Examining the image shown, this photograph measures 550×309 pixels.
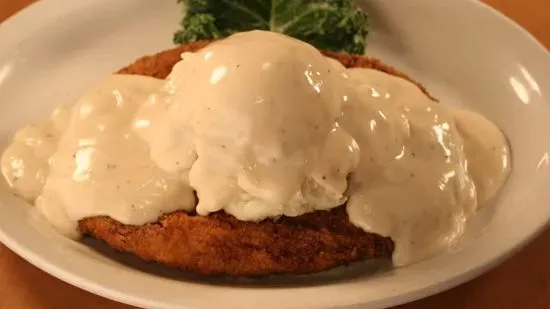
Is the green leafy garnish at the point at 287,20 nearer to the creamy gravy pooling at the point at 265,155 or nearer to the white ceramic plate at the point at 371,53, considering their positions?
the white ceramic plate at the point at 371,53

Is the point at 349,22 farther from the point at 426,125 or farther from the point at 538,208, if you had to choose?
the point at 538,208

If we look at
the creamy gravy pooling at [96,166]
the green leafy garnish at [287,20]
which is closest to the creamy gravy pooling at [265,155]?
the creamy gravy pooling at [96,166]

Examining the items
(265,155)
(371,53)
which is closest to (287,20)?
(371,53)

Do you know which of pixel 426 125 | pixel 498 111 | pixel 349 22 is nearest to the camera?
pixel 426 125

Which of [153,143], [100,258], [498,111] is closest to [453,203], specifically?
[498,111]

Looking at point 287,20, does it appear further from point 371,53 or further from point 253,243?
point 253,243

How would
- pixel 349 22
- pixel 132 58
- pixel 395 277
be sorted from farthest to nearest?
pixel 132 58
pixel 349 22
pixel 395 277
